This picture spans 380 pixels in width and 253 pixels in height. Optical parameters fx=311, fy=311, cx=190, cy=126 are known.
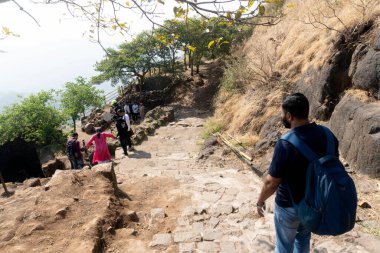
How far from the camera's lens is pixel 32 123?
21.1m

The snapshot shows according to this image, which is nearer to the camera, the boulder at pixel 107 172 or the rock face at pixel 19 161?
the boulder at pixel 107 172

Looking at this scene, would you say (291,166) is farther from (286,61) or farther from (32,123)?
(32,123)

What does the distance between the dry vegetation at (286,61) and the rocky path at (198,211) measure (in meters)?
1.97

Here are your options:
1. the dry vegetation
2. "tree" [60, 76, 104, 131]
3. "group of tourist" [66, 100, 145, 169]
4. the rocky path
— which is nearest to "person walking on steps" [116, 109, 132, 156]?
"group of tourist" [66, 100, 145, 169]

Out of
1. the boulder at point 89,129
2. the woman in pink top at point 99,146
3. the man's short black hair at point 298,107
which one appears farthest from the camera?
the boulder at point 89,129

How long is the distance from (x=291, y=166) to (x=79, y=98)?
85.1 ft

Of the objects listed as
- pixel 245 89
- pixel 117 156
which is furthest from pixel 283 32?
pixel 117 156

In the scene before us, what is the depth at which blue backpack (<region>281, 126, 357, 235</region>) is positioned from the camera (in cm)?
230

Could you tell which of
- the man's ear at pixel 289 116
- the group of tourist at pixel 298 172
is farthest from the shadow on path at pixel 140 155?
the man's ear at pixel 289 116

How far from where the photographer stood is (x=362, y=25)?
22.8ft

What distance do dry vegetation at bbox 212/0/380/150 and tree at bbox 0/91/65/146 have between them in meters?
13.7

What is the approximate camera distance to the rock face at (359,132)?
494 cm

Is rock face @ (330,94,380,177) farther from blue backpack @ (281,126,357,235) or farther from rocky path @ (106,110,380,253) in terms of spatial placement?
blue backpack @ (281,126,357,235)

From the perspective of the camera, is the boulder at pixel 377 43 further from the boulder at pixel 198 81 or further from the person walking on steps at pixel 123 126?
the boulder at pixel 198 81
